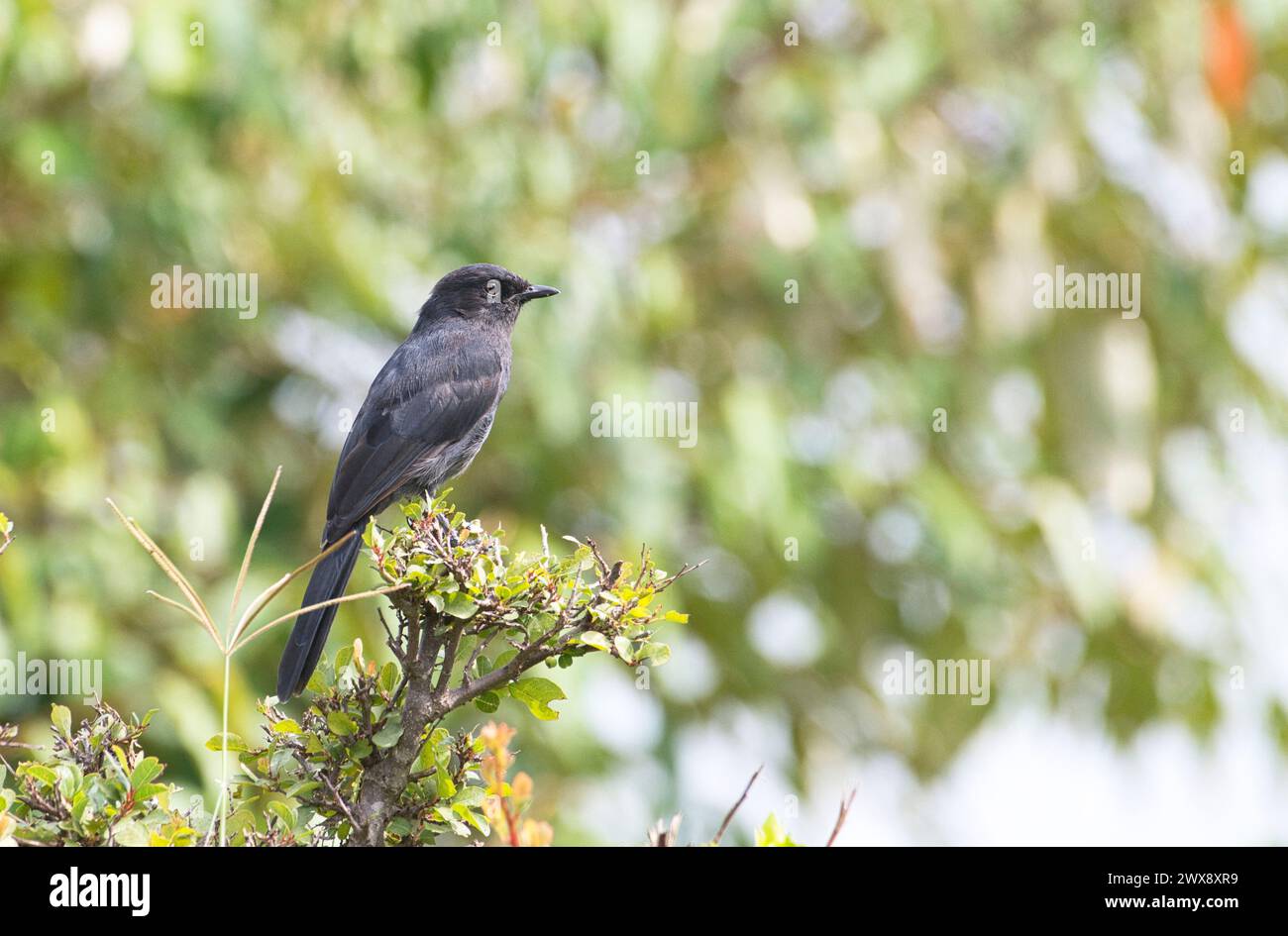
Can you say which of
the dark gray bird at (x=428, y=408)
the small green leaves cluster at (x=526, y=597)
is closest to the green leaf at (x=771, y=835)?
the small green leaves cluster at (x=526, y=597)

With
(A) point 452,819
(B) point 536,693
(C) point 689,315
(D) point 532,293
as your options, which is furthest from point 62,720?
(C) point 689,315

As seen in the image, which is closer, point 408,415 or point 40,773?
point 40,773

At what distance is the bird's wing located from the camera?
3.64 meters

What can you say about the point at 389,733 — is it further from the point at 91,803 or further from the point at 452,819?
the point at 91,803

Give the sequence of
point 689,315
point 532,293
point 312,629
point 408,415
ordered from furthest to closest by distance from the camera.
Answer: point 689,315 < point 532,293 < point 408,415 < point 312,629

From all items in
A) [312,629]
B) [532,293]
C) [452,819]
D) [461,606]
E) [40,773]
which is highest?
[532,293]

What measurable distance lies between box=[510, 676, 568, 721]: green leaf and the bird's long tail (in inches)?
17.6

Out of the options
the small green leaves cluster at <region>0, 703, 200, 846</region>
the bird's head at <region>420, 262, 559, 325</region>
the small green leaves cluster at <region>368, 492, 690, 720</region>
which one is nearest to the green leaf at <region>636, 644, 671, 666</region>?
the small green leaves cluster at <region>368, 492, 690, 720</region>

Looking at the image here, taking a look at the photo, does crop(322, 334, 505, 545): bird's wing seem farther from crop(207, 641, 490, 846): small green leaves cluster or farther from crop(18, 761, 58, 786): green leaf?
crop(18, 761, 58, 786): green leaf

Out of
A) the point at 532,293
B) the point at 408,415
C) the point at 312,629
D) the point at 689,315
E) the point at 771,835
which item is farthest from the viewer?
the point at 689,315

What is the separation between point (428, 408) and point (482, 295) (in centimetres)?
63

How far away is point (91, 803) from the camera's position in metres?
2.26

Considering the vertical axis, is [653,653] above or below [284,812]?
above

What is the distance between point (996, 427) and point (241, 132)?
423 cm
